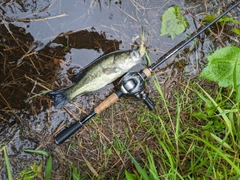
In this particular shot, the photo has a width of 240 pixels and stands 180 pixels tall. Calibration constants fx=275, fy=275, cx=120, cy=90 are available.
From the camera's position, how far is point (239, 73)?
7.22ft

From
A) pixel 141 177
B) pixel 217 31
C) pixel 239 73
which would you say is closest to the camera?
pixel 239 73

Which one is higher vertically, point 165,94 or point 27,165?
point 27,165

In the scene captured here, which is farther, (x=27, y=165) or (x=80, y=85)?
(x=27, y=165)

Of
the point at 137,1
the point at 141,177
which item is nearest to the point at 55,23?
the point at 137,1

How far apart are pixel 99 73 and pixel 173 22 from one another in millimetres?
847

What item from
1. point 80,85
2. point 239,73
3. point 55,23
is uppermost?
point 55,23

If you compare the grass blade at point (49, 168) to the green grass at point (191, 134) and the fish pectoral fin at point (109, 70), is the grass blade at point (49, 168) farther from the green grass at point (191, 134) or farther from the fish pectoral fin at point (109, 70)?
the fish pectoral fin at point (109, 70)

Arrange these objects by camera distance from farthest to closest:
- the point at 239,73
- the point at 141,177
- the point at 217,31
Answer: the point at 217,31, the point at 141,177, the point at 239,73

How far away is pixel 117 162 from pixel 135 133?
12.3 inches

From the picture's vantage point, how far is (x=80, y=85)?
2.33 metres

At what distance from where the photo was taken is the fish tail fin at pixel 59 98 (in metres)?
2.36

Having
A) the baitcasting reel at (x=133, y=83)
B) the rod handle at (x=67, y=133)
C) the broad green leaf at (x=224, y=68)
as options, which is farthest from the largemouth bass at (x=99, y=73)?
the broad green leaf at (x=224, y=68)

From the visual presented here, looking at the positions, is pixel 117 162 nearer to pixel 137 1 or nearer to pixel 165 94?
pixel 165 94

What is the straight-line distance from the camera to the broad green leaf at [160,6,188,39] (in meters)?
2.48
